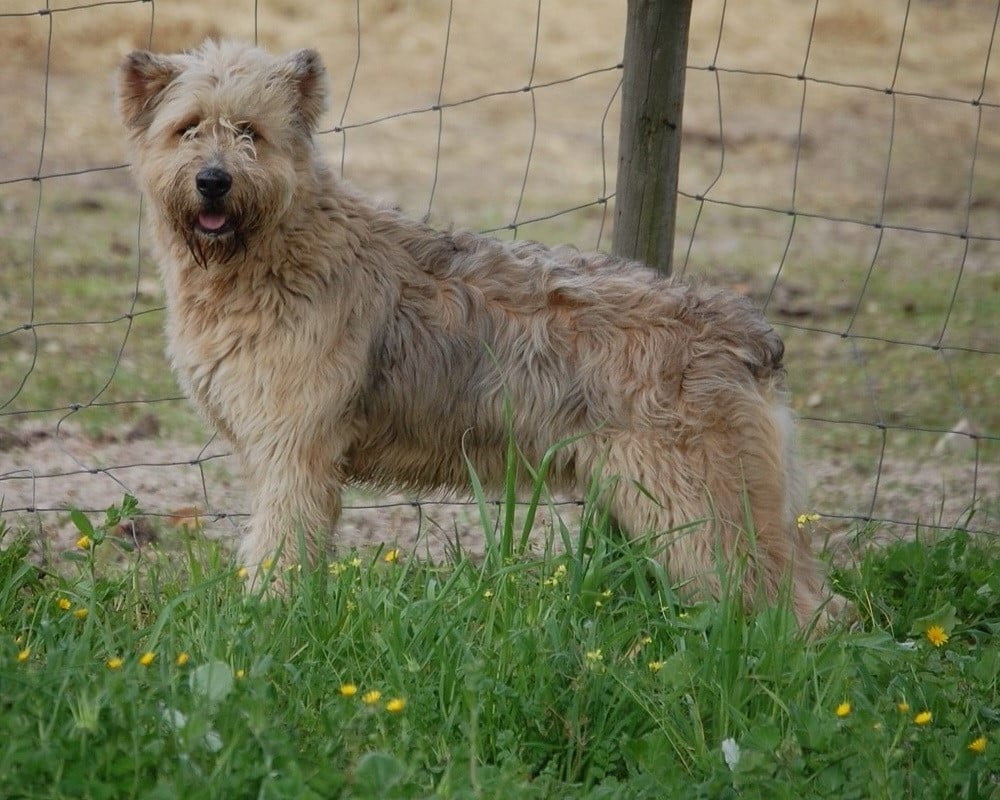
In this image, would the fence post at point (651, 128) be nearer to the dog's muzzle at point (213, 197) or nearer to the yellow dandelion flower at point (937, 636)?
the dog's muzzle at point (213, 197)

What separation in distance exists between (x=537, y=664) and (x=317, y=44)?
1093 centimetres

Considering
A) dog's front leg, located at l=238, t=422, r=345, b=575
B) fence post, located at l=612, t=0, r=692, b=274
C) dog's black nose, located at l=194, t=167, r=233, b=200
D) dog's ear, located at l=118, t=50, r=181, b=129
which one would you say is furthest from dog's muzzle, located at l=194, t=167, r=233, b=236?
fence post, located at l=612, t=0, r=692, b=274

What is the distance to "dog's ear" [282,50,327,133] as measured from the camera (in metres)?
4.33

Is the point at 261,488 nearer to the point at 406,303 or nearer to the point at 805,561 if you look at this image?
the point at 406,303

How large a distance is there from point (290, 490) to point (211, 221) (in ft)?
2.87

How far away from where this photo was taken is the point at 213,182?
161 inches

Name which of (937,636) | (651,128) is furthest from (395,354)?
(937,636)

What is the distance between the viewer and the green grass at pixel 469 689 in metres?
3.03

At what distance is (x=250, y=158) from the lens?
13.6 feet

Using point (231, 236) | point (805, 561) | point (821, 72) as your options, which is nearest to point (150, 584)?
point (231, 236)

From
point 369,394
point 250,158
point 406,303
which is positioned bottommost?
point 369,394

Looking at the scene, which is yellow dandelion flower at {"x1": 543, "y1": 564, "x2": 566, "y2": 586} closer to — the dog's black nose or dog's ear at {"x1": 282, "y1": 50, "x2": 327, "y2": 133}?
the dog's black nose

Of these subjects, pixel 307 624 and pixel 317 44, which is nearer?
pixel 307 624

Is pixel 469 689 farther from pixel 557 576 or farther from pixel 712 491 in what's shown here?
pixel 712 491
